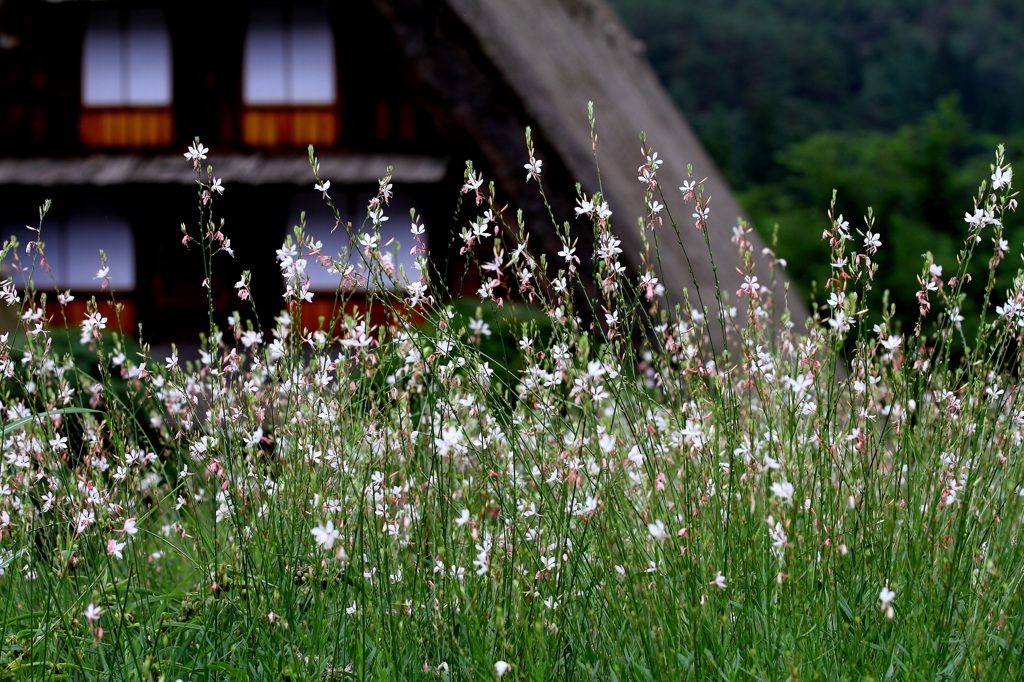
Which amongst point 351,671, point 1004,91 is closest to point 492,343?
point 351,671

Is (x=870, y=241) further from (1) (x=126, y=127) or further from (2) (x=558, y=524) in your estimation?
(1) (x=126, y=127)

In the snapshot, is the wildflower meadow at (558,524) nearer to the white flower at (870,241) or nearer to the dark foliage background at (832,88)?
the white flower at (870,241)

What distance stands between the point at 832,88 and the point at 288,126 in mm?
34730

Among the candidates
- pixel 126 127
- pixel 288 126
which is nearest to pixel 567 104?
pixel 288 126

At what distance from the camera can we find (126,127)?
357 inches

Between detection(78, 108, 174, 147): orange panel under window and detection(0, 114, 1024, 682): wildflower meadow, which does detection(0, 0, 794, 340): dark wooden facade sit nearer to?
detection(78, 108, 174, 147): orange panel under window

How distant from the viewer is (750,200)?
15.9 meters

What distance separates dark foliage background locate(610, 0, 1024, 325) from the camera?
1106 cm

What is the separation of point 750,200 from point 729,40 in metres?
30.1

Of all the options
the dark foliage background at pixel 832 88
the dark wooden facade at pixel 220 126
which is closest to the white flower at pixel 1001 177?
the dark wooden facade at pixel 220 126

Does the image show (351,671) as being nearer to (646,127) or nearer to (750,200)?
(646,127)

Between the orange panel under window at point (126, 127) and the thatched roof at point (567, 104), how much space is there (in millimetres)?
3272

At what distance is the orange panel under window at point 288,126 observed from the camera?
880 cm

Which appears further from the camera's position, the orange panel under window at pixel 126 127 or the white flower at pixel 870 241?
the orange panel under window at pixel 126 127
